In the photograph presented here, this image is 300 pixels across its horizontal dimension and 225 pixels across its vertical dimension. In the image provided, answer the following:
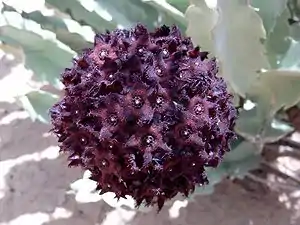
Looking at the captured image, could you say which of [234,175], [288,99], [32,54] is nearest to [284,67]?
[288,99]

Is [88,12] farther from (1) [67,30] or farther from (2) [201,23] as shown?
(2) [201,23]

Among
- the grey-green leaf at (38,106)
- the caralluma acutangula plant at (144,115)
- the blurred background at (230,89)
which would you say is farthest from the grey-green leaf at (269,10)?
the grey-green leaf at (38,106)

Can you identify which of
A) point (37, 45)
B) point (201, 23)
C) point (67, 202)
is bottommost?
point (67, 202)

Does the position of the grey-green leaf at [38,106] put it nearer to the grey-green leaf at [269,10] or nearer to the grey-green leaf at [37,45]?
the grey-green leaf at [37,45]

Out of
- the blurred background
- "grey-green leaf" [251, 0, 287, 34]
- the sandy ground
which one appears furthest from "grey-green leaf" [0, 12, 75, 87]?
"grey-green leaf" [251, 0, 287, 34]

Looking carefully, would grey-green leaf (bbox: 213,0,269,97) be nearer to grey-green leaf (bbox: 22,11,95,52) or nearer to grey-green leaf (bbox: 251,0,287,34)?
grey-green leaf (bbox: 251,0,287,34)

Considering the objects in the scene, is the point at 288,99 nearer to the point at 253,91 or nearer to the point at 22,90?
the point at 253,91

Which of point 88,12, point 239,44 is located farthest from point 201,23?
point 88,12
